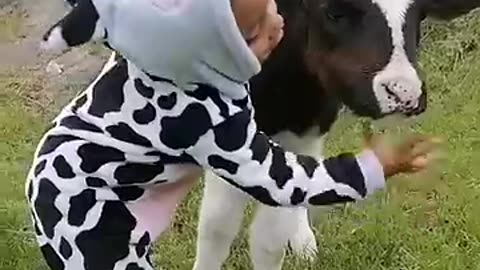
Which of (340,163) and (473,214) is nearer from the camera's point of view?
(340,163)

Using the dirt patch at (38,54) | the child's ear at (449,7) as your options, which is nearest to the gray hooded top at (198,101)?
the child's ear at (449,7)

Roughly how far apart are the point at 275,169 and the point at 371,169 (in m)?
0.16

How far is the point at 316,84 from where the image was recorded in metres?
3.12

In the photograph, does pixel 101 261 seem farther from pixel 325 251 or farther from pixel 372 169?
pixel 325 251

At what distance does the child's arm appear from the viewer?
2.34 m

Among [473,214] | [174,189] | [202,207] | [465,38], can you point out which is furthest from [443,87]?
[174,189]

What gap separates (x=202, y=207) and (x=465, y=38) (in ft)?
8.54

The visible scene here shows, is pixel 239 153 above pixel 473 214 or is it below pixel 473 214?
above

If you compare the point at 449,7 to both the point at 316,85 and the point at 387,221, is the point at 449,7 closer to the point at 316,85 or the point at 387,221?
the point at 316,85

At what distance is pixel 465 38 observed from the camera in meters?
5.77

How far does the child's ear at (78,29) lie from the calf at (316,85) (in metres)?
0.58

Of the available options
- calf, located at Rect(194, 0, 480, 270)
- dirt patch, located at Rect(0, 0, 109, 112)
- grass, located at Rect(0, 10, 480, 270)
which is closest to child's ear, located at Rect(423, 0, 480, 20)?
calf, located at Rect(194, 0, 480, 270)

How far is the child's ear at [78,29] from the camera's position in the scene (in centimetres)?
238

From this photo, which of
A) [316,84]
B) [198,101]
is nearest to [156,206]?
[198,101]
